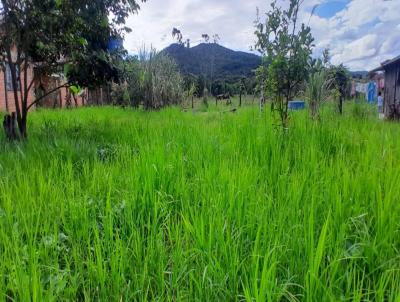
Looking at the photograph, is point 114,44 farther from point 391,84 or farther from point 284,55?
point 391,84

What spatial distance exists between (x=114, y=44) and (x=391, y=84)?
12.6 metres

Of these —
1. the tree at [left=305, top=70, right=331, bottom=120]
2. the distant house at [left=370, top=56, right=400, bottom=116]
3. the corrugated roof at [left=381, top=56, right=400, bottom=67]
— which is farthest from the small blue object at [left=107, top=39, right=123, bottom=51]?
the corrugated roof at [left=381, top=56, right=400, bottom=67]

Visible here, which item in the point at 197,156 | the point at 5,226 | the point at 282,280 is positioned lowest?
the point at 282,280

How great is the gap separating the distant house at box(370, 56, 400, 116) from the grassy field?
11980 millimetres

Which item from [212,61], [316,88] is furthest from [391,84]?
[212,61]

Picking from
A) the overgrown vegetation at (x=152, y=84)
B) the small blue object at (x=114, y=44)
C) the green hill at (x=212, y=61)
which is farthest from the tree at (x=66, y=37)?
the green hill at (x=212, y=61)

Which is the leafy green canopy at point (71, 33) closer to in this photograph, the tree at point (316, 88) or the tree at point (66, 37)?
the tree at point (66, 37)

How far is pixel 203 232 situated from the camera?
1407mm

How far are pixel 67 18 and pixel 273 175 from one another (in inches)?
160

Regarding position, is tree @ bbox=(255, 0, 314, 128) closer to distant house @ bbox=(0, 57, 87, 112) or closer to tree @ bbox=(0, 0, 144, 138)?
tree @ bbox=(0, 0, 144, 138)

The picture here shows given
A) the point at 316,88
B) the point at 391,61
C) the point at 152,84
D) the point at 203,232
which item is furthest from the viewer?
the point at 391,61

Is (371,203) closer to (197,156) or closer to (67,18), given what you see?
(197,156)

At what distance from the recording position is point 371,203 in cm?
173

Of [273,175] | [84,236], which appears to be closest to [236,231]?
[84,236]
